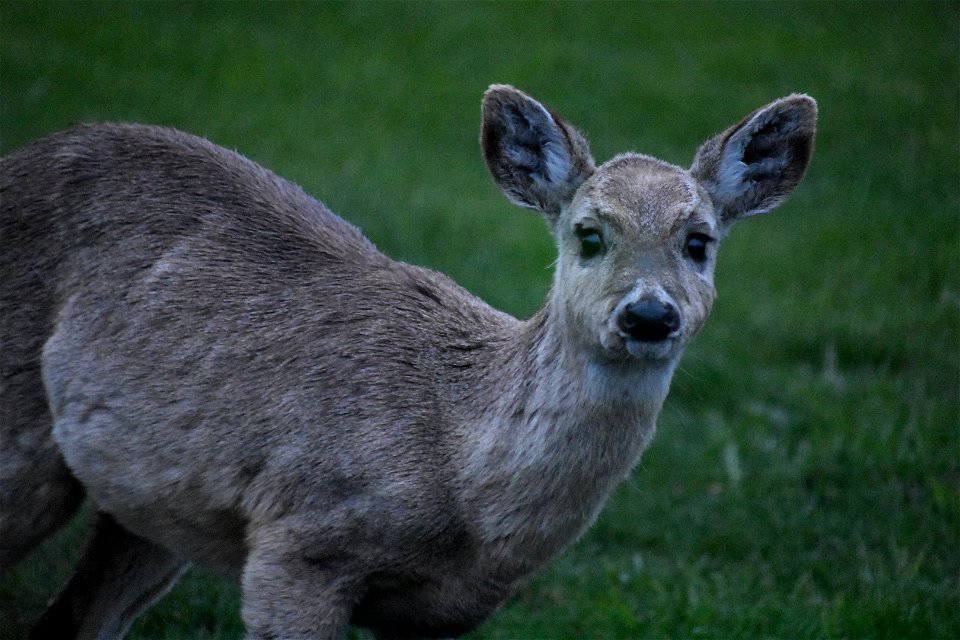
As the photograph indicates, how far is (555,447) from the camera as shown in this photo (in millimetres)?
4719

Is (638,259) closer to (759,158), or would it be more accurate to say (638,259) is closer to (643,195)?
(643,195)

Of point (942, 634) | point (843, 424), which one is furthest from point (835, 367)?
point (942, 634)

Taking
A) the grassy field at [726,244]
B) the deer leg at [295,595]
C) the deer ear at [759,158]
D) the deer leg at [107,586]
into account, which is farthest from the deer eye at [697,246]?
the deer leg at [107,586]

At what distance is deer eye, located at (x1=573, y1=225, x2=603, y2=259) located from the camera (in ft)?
15.4

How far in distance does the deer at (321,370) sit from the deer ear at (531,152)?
0.01 m

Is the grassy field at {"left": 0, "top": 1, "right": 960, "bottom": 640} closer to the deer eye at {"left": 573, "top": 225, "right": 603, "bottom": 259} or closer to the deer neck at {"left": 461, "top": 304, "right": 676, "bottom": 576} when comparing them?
the deer neck at {"left": 461, "top": 304, "right": 676, "bottom": 576}

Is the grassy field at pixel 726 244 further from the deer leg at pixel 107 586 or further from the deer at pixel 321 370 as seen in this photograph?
the deer at pixel 321 370

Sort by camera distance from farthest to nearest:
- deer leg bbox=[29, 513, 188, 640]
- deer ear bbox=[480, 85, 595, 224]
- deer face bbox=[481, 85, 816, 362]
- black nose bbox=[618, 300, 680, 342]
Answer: deer leg bbox=[29, 513, 188, 640]
deer ear bbox=[480, 85, 595, 224]
deer face bbox=[481, 85, 816, 362]
black nose bbox=[618, 300, 680, 342]

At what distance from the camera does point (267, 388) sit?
16.4 feet

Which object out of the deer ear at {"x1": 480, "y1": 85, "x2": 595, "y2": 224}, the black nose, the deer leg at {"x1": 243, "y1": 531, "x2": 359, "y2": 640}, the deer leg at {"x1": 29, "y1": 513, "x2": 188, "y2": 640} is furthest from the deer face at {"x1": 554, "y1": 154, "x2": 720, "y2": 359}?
the deer leg at {"x1": 29, "y1": 513, "x2": 188, "y2": 640}

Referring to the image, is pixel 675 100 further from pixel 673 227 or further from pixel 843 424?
pixel 673 227

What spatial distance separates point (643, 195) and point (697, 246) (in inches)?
11.5

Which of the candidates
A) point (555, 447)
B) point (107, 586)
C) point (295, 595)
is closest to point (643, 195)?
point (555, 447)

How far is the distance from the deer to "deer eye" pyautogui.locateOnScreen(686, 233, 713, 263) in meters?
0.01
